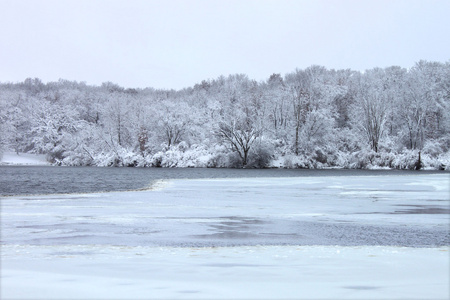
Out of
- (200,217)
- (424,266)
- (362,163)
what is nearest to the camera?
(424,266)

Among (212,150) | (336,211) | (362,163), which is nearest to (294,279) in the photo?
(336,211)

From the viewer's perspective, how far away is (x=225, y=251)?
378 inches

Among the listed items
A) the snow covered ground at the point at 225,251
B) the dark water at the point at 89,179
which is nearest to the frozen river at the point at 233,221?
the snow covered ground at the point at 225,251

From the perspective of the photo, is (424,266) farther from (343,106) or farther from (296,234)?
(343,106)

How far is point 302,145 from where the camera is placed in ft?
247

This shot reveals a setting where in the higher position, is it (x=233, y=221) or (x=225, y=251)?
(x=225, y=251)

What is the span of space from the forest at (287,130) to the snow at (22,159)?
2.19 m

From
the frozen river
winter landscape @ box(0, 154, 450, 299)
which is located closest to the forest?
the frozen river

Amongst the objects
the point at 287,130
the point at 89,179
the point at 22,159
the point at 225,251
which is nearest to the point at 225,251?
the point at 225,251

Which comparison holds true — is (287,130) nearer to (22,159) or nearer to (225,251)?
(22,159)

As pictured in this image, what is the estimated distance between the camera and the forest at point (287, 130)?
245ft

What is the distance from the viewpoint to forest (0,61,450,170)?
7475 cm

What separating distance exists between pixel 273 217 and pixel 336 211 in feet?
10.1

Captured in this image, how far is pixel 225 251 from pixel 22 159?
101 metres
